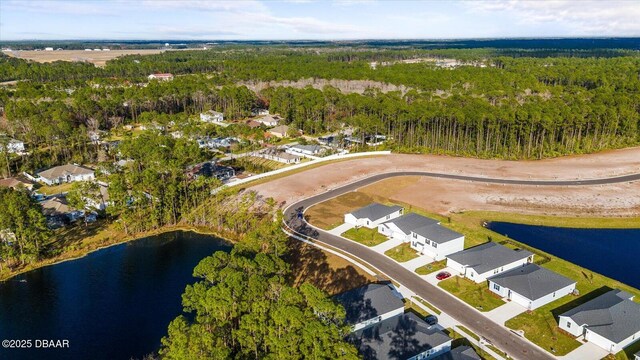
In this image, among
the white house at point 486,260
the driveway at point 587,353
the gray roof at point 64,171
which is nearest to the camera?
the driveway at point 587,353

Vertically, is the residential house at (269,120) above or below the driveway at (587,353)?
above

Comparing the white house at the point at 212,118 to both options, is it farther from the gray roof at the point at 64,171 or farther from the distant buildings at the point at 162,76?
the distant buildings at the point at 162,76

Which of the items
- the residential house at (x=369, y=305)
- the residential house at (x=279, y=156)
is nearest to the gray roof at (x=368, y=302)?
the residential house at (x=369, y=305)

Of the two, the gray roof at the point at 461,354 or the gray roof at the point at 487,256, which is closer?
the gray roof at the point at 461,354

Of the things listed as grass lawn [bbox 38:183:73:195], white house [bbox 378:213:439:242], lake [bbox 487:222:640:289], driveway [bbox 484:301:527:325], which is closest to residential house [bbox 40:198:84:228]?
grass lawn [bbox 38:183:73:195]

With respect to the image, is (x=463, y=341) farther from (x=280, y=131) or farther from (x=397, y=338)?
(x=280, y=131)

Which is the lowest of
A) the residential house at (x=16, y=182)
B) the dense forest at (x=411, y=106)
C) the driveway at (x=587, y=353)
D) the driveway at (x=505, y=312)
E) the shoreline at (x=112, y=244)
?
the shoreline at (x=112, y=244)

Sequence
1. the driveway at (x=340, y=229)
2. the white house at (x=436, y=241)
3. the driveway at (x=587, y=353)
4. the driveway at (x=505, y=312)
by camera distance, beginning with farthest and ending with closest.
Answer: the driveway at (x=340, y=229) → the white house at (x=436, y=241) → the driveway at (x=505, y=312) → the driveway at (x=587, y=353)
